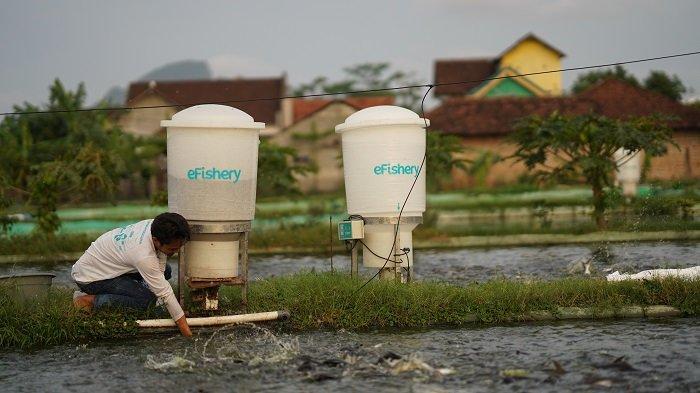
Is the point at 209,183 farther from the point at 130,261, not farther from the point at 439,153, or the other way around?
the point at 439,153

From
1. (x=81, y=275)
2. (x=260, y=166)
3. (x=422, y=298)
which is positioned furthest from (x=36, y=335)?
(x=260, y=166)

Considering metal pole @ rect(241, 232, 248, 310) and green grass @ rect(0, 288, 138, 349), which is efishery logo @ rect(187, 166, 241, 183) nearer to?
metal pole @ rect(241, 232, 248, 310)

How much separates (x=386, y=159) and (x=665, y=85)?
45.6 metres

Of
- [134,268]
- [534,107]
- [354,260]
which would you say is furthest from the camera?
[534,107]

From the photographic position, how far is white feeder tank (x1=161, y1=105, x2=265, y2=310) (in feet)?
33.9

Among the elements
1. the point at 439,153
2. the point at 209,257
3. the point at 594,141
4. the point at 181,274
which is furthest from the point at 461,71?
the point at 181,274

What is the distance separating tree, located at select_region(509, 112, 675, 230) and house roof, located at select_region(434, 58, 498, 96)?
4066 cm

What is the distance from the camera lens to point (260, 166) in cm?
2456

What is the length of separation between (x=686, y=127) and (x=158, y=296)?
31.0 m

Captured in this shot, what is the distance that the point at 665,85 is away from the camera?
53156 mm

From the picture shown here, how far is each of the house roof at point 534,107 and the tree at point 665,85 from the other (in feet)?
39.5

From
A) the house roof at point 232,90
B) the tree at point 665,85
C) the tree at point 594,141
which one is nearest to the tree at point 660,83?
the tree at point 665,85

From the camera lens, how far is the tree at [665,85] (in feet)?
173

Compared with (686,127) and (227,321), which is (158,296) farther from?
(686,127)
